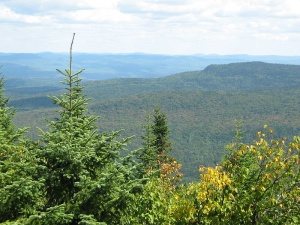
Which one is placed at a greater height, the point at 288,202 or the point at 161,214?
the point at 288,202

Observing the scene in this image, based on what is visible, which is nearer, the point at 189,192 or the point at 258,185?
the point at 258,185

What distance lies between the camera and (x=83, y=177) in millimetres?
9719

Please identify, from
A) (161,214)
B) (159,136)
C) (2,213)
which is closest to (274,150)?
(161,214)

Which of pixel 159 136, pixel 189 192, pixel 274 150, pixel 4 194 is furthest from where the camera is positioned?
pixel 159 136

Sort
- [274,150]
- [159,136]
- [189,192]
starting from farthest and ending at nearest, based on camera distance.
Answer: [159,136]
[189,192]
[274,150]

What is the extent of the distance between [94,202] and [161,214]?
6.44 feet

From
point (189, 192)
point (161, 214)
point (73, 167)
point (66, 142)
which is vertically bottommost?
point (161, 214)

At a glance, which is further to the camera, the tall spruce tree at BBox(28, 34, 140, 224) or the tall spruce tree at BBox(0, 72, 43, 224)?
the tall spruce tree at BBox(28, 34, 140, 224)

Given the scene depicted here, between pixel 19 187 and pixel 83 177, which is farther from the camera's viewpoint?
pixel 83 177

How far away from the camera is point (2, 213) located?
1011 cm

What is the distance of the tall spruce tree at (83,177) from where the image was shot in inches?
386

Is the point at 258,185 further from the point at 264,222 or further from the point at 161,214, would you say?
the point at 161,214

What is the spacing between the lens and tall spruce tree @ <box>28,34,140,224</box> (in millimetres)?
9797

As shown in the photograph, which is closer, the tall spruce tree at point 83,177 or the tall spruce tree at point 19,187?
the tall spruce tree at point 19,187
